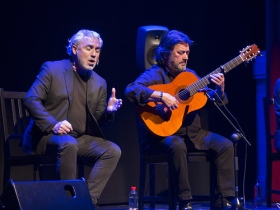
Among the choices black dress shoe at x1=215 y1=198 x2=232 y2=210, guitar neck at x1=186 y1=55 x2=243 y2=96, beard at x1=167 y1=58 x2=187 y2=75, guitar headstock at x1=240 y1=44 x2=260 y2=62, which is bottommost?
black dress shoe at x1=215 y1=198 x2=232 y2=210

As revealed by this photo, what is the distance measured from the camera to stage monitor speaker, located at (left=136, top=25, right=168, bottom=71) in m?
5.34

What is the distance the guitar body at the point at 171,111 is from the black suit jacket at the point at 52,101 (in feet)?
1.05

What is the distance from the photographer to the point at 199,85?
16.1 feet

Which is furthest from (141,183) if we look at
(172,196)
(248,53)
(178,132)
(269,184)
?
(269,184)

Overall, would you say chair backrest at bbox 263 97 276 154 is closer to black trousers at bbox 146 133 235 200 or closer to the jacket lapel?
black trousers at bbox 146 133 235 200

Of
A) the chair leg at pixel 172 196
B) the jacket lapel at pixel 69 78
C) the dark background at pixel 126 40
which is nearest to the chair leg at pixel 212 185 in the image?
the chair leg at pixel 172 196

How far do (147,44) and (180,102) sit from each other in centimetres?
74

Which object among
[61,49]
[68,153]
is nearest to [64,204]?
[68,153]

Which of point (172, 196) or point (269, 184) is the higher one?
point (172, 196)

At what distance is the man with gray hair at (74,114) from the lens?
4.47 m

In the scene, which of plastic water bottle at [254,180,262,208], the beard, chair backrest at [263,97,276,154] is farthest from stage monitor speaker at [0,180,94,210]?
plastic water bottle at [254,180,262,208]

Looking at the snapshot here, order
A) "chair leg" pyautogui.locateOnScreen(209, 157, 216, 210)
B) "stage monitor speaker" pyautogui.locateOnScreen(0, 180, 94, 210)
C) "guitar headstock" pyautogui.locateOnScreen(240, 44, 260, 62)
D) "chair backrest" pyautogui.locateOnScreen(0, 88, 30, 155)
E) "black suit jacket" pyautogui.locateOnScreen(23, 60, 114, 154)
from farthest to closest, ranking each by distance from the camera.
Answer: "guitar headstock" pyautogui.locateOnScreen(240, 44, 260, 62), "chair leg" pyautogui.locateOnScreen(209, 157, 216, 210), "chair backrest" pyautogui.locateOnScreen(0, 88, 30, 155), "black suit jacket" pyautogui.locateOnScreen(23, 60, 114, 154), "stage monitor speaker" pyautogui.locateOnScreen(0, 180, 94, 210)

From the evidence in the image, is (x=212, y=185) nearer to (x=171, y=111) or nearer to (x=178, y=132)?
(x=178, y=132)

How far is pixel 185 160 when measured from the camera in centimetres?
467
